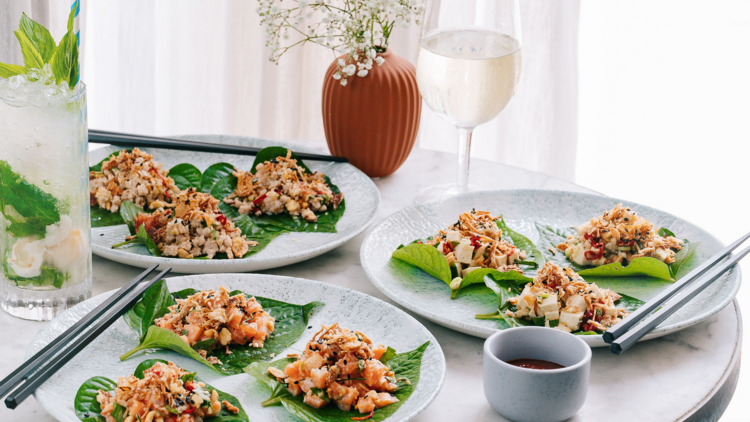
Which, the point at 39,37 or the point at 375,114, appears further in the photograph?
the point at 375,114

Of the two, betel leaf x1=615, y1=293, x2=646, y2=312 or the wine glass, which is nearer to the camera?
betel leaf x1=615, y1=293, x2=646, y2=312

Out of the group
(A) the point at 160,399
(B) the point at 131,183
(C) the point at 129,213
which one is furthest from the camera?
(B) the point at 131,183

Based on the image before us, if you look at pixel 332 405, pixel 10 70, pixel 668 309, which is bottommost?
pixel 332 405

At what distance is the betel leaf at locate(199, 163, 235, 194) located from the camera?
183 centimetres

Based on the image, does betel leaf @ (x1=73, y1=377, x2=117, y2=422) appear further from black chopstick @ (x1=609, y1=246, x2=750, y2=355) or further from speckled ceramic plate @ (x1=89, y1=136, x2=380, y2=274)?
black chopstick @ (x1=609, y1=246, x2=750, y2=355)

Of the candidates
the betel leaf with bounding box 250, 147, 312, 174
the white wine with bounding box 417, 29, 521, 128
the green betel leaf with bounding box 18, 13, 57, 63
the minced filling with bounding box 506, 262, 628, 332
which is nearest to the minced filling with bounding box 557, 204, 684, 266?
the minced filling with bounding box 506, 262, 628, 332

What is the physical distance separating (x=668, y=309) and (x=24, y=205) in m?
1.03

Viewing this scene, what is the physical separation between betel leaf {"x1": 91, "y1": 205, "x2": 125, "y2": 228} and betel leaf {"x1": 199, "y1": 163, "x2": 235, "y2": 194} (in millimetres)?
256

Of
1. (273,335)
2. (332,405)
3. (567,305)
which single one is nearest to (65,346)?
(273,335)

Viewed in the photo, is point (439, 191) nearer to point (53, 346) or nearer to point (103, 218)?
point (103, 218)

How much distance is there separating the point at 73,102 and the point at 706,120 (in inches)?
120

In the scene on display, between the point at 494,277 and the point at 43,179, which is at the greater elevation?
the point at 43,179

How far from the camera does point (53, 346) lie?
3.39ft

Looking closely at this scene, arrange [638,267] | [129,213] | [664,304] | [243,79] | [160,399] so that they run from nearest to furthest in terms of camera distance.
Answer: [160,399] < [664,304] < [638,267] < [129,213] < [243,79]
